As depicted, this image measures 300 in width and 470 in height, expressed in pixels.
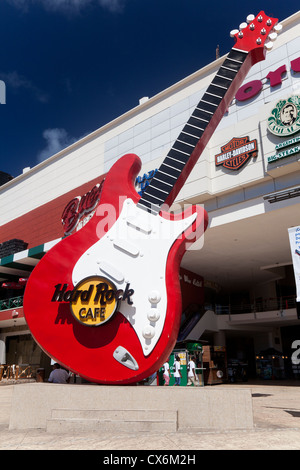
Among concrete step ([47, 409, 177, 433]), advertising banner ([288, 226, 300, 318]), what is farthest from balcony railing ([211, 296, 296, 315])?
concrete step ([47, 409, 177, 433])

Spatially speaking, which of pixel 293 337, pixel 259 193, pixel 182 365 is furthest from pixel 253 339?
pixel 259 193

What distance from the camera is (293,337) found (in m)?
26.9

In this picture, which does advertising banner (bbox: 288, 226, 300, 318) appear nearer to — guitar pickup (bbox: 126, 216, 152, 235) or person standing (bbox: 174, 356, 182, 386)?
guitar pickup (bbox: 126, 216, 152, 235)

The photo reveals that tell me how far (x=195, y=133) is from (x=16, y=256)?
1939 cm

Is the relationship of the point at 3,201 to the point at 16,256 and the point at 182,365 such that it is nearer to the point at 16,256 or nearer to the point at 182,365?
the point at 16,256

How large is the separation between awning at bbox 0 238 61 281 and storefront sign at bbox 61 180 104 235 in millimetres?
3485

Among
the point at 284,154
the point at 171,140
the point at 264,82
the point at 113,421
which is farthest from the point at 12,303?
the point at 113,421

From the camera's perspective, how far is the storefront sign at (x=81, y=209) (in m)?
16.1

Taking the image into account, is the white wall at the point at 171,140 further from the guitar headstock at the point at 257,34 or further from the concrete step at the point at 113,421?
the concrete step at the point at 113,421

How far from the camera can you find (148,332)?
5555 millimetres

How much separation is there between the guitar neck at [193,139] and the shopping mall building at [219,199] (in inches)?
103

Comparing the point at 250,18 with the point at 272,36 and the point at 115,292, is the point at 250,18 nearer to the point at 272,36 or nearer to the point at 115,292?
the point at 272,36

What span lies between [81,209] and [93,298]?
11412mm

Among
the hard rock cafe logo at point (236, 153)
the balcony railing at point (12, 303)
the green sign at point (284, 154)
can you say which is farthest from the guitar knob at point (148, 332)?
the balcony railing at point (12, 303)
